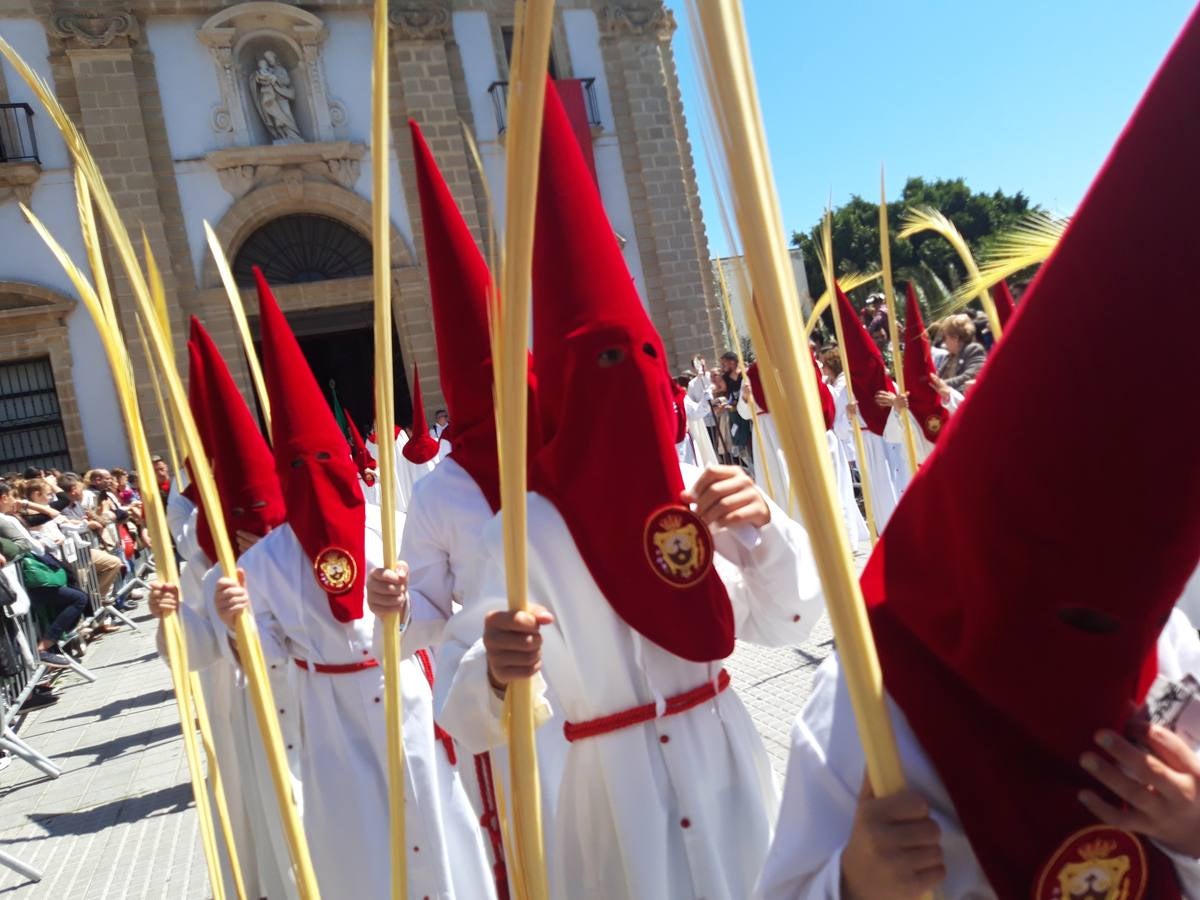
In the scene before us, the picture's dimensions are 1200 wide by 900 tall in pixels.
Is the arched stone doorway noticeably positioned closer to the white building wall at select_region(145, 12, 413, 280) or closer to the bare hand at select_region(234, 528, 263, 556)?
the white building wall at select_region(145, 12, 413, 280)

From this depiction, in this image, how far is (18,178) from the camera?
17359 millimetres

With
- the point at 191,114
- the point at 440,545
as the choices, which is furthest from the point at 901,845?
the point at 191,114

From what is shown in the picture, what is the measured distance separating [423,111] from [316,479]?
17.6 m

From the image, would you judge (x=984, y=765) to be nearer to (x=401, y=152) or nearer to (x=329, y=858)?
(x=329, y=858)

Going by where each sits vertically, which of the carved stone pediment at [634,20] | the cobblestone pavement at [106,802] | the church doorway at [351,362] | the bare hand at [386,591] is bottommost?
the cobblestone pavement at [106,802]

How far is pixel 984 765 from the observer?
1.25m

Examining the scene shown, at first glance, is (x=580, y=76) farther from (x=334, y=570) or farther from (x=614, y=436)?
(x=614, y=436)

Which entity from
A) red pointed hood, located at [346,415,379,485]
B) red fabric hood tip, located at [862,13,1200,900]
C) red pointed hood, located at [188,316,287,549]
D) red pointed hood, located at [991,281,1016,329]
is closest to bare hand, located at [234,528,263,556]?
red pointed hood, located at [188,316,287,549]

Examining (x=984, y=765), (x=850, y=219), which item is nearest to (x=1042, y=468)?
(x=984, y=765)

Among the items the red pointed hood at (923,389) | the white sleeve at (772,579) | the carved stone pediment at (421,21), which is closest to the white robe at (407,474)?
the red pointed hood at (923,389)

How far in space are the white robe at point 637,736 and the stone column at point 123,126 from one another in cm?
1678

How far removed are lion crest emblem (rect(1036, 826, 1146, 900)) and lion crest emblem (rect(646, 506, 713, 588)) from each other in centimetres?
107

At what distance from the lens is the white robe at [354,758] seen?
11.1 ft

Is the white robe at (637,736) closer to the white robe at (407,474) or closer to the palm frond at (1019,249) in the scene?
the palm frond at (1019,249)
